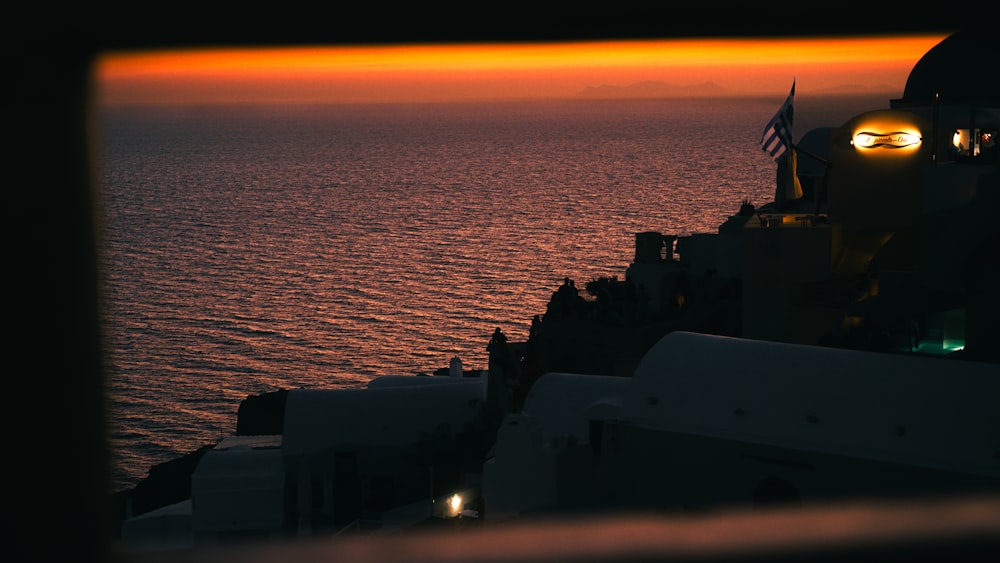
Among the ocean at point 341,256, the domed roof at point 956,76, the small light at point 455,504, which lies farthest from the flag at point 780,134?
the ocean at point 341,256

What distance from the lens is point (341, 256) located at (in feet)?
271

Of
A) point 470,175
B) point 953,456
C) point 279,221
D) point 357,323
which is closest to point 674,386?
point 953,456

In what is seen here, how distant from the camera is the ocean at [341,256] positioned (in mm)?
51188

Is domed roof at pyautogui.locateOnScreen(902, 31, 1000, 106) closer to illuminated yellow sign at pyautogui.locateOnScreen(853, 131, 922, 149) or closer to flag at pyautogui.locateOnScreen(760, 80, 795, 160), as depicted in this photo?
illuminated yellow sign at pyautogui.locateOnScreen(853, 131, 922, 149)

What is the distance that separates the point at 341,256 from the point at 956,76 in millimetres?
55484

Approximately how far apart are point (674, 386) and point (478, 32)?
16.0m

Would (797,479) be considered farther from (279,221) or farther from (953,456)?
(279,221)

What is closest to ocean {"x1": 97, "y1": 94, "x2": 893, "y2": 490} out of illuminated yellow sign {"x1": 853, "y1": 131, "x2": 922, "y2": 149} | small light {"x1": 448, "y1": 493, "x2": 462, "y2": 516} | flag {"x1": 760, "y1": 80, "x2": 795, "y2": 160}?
small light {"x1": 448, "y1": 493, "x2": 462, "y2": 516}

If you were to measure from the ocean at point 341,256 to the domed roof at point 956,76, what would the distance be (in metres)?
20.0

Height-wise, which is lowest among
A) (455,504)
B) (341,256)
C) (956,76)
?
(341,256)

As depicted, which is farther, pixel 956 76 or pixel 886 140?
pixel 956 76

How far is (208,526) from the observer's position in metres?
25.9

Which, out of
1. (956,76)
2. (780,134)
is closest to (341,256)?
(956,76)

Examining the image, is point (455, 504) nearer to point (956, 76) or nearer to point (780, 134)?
point (780, 134)
